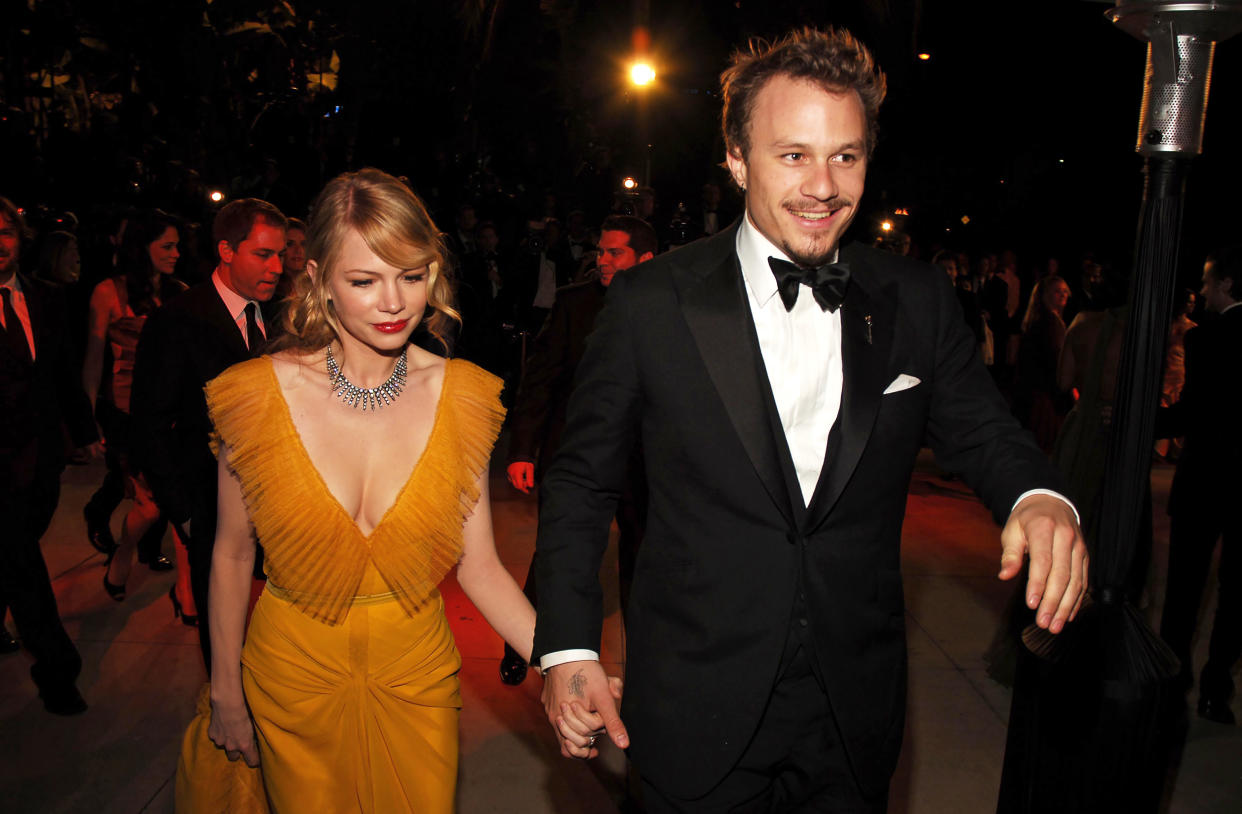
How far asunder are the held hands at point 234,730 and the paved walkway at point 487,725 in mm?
1470

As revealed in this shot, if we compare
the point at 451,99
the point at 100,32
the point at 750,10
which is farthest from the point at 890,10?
the point at 100,32

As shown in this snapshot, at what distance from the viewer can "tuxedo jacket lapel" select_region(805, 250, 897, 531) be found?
2.04 metres

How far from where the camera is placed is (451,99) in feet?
48.2

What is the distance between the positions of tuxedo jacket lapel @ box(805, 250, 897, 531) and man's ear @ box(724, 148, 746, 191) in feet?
1.12

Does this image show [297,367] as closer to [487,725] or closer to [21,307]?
[487,725]

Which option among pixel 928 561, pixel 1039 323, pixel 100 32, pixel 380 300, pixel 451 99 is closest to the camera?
pixel 380 300

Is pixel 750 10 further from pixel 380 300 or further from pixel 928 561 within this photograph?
pixel 380 300

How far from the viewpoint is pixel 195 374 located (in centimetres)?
398

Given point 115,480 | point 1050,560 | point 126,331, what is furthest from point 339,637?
point 115,480

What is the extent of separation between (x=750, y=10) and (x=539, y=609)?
1472 centimetres

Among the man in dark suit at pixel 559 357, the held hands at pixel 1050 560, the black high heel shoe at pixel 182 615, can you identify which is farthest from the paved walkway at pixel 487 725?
the held hands at pixel 1050 560

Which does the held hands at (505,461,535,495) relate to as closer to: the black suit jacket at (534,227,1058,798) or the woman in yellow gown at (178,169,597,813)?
the woman in yellow gown at (178,169,597,813)

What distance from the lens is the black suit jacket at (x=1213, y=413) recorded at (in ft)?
14.7

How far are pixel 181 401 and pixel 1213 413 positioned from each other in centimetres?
447
